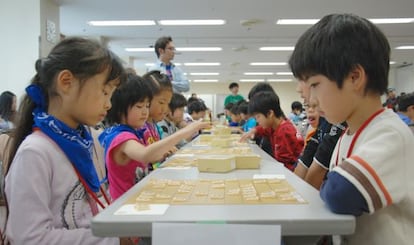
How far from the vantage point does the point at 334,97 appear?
2.54 feet

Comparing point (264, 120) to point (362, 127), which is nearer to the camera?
point (362, 127)

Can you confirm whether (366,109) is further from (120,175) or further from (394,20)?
(394,20)

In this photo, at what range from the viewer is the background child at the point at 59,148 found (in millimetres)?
810

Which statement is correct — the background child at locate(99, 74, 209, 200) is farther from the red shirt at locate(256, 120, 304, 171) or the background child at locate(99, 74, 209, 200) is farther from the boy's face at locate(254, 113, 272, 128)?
the boy's face at locate(254, 113, 272, 128)

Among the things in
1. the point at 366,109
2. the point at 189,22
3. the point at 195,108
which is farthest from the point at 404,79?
the point at 366,109

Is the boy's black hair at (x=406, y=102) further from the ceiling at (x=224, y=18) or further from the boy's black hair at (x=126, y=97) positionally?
the boy's black hair at (x=126, y=97)

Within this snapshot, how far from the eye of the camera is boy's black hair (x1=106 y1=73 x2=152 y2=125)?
156cm

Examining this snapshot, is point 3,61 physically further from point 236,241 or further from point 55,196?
point 236,241

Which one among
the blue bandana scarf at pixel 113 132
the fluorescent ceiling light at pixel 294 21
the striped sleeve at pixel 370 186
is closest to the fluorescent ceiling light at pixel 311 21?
the fluorescent ceiling light at pixel 294 21

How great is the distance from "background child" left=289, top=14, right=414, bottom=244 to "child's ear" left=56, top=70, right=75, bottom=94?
0.57 metres

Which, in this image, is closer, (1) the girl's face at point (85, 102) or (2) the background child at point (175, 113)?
(1) the girl's face at point (85, 102)

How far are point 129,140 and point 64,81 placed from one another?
438 mm

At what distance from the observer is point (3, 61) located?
554cm

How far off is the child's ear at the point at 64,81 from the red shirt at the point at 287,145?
5.12 ft
